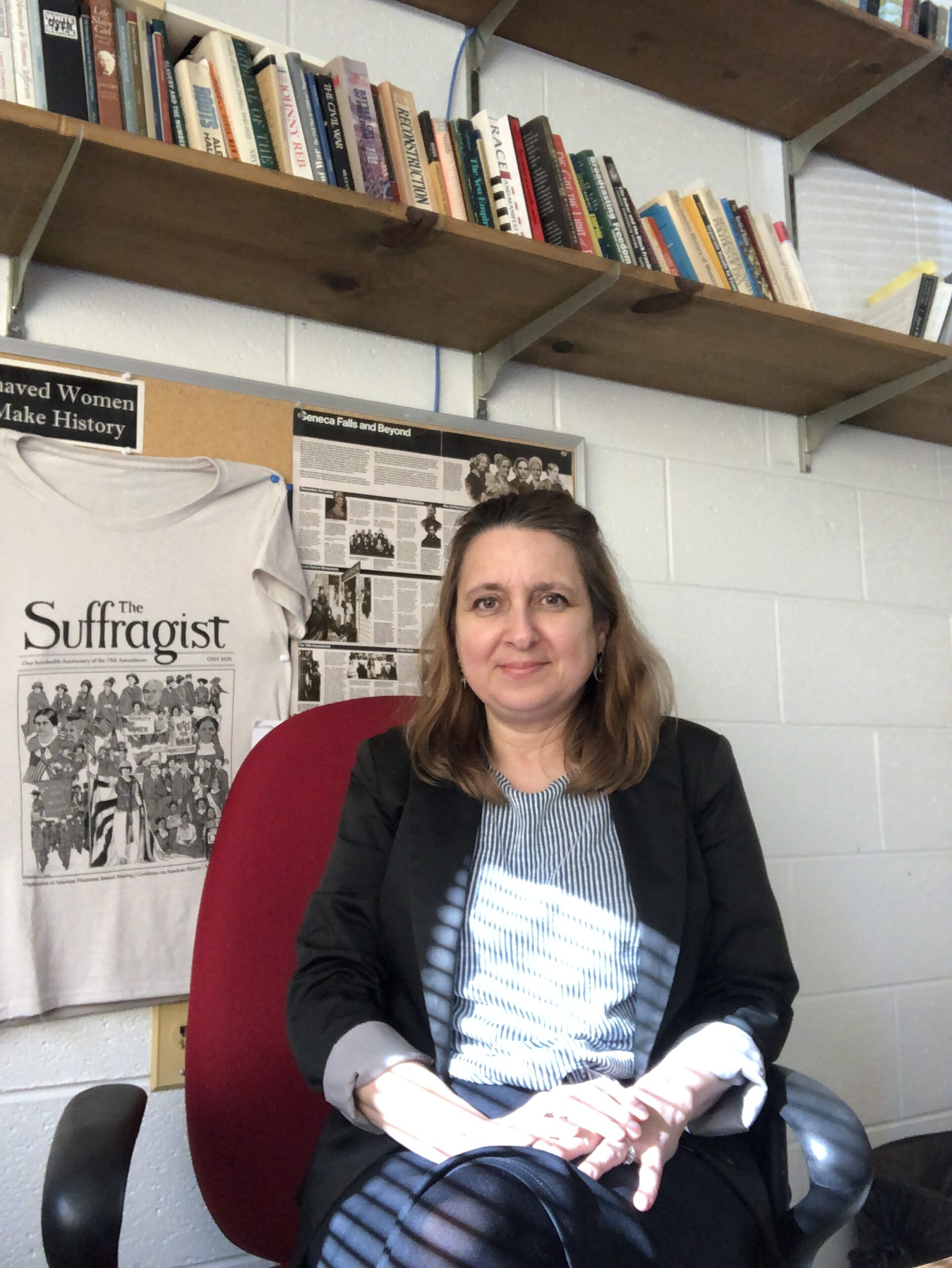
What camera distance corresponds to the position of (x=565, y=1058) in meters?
1.03

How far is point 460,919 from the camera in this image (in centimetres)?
112

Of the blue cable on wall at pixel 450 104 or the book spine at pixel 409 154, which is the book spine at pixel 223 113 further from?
the blue cable on wall at pixel 450 104

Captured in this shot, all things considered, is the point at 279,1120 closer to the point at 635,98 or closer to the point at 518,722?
the point at 518,722

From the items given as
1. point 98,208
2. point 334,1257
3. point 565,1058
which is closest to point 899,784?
point 565,1058

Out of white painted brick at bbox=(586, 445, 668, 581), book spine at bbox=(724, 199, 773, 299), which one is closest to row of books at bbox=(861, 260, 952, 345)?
book spine at bbox=(724, 199, 773, 299)

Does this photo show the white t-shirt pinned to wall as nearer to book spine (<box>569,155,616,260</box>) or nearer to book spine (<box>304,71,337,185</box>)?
book spine (<box>304,71,337,185</box>)

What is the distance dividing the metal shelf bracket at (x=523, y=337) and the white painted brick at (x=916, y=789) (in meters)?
1.13

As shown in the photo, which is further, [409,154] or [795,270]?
[795,270]

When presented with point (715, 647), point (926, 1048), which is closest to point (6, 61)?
point (715, 647)

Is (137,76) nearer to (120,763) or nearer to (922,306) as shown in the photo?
(120,763)

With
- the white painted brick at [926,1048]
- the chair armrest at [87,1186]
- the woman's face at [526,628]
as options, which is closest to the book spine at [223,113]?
the woman's face at [526,628]

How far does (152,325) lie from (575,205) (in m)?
0.70

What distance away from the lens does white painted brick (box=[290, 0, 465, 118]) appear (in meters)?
1.65

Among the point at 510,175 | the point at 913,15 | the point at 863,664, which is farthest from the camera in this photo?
the point at 863,664
